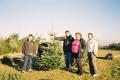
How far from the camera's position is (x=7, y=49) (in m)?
25.9

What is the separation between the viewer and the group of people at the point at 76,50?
1463cm

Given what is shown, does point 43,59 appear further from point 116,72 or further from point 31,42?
point 116,72

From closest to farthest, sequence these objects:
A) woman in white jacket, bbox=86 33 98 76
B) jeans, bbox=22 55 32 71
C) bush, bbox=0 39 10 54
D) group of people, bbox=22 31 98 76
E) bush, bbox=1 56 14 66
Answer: woman in white jacket, bbox=86 33 98 76, group of people, bbox=22 31 98 76, jeans, bbox=22 55 32 71, bush, bbox=1 56 14 66, bush, bbox=0 39 10 54

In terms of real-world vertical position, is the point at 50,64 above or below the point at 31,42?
below

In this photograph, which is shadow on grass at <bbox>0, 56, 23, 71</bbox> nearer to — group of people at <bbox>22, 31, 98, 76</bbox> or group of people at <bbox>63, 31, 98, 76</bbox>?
group of people at <bbox>22, 31, 98, 76</bbox>

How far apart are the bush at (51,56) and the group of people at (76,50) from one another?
0.34 metres

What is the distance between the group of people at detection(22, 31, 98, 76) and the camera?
14633 millimetres

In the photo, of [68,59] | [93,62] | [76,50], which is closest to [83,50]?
[76,50]

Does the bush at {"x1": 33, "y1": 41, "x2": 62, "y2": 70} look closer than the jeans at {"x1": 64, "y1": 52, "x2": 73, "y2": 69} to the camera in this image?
Yes

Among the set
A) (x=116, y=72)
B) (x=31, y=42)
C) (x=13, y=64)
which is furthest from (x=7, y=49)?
(x=116, y=72)

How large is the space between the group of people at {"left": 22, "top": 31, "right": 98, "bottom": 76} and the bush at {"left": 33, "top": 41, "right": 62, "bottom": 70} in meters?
0.34

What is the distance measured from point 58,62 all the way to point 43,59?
758 millimetres

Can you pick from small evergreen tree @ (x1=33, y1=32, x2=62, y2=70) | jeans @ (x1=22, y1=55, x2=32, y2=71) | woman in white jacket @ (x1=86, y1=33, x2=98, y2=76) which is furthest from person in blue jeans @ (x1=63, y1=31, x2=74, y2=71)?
jeans @ (x1=22, y1=55, x2=32, y2=71)

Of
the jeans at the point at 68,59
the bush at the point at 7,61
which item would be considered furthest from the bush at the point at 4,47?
the jeans at the point at 68,59
